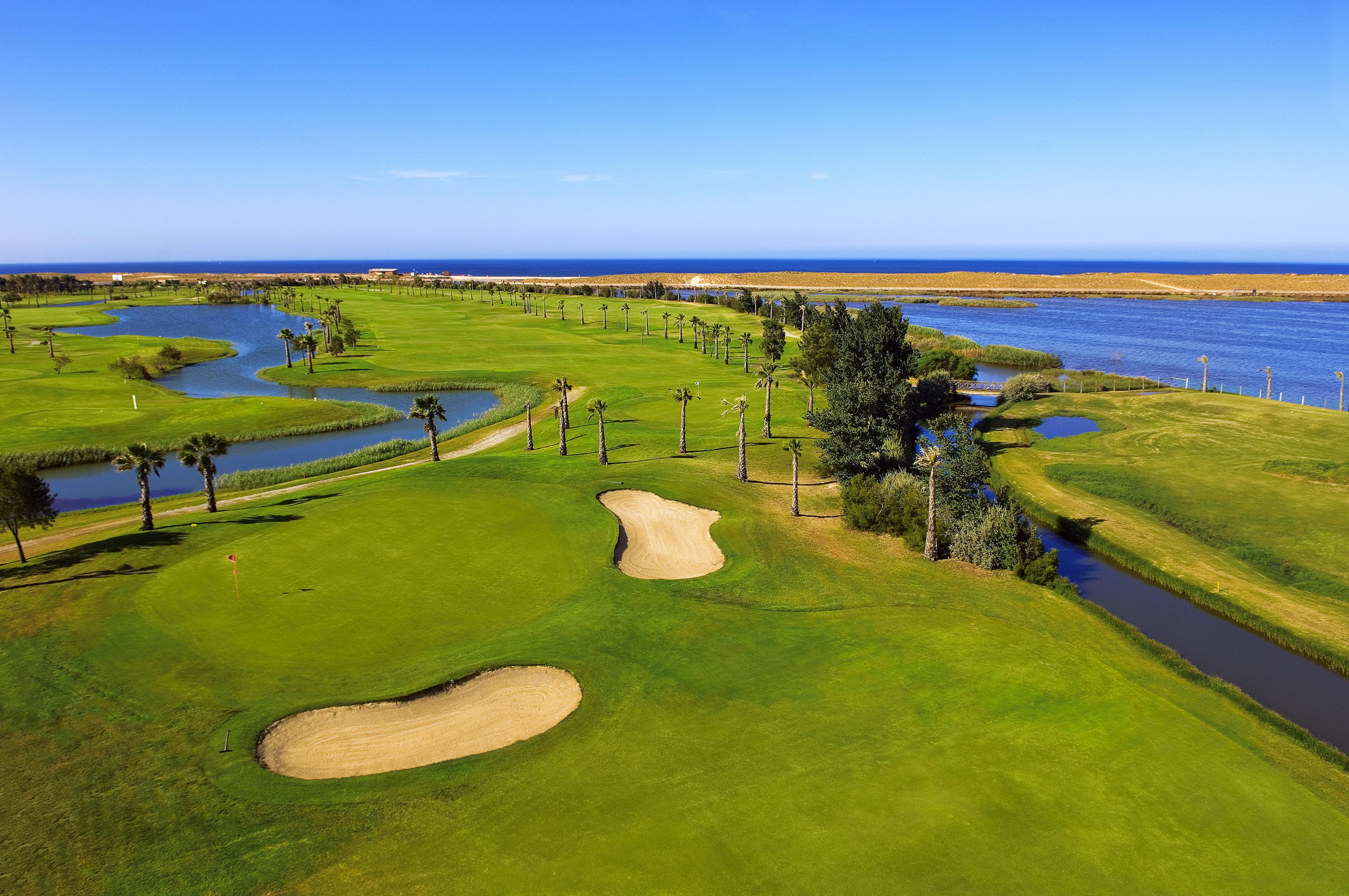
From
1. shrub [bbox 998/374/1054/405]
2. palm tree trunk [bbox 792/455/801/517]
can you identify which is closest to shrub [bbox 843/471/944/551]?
palm tree trunk [bbox 792/455/801/517]

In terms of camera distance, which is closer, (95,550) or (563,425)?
(95,550)

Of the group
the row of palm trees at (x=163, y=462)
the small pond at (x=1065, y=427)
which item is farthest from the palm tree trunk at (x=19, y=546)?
the small pond at (x=1065, y=427)

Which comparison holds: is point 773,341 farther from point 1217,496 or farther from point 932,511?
point 932,511

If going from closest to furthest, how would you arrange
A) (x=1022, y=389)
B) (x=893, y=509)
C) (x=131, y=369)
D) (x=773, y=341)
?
(x=893, y=509), (x=1022, y=389), (x=131, y=369), (x=773, y=341)

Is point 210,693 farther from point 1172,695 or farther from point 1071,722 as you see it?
point 1172,695

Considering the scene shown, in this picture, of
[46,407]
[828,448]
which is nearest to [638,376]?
[828,448]

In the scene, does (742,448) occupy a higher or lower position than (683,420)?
lower

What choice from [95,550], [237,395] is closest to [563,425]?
[95,550]
